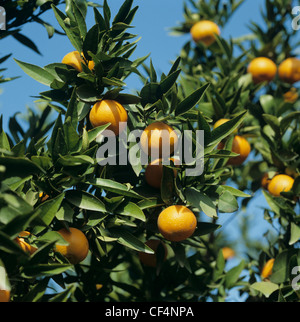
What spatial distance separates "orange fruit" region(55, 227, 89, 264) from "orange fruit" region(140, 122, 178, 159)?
0.49 meters

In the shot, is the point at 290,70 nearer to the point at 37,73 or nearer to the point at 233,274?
the point at 233,274

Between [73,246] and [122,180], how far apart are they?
20.2 inches

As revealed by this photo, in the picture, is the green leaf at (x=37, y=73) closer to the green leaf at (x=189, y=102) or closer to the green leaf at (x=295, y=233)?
the green leaf at (x=189, y=102)

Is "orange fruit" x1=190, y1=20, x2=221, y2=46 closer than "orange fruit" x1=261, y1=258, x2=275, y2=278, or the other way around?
"orange fruit" x1=261, y1=258, x2=275, y2=278

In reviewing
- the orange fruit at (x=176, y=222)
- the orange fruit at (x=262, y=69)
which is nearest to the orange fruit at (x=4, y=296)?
the orange fruit at (x=176, y=222)

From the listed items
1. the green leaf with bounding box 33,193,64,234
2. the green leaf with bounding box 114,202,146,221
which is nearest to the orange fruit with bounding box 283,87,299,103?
the green leaf with bounding box 114,202,146,221

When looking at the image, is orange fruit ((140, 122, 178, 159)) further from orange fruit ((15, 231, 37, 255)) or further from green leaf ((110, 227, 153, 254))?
orange fruit ((15, 231, 37, 255))

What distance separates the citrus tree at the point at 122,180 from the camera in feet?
5.39

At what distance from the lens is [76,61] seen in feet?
6.76

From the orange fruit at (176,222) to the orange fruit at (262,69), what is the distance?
1749 mm

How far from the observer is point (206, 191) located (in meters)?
2.05

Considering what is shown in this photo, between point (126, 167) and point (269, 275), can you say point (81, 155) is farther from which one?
point (269, 275)

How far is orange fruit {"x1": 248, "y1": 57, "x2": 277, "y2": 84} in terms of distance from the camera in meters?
3.27
